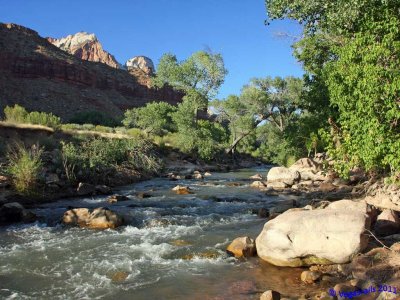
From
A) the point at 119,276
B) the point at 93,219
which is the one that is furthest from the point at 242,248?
the point at 93,219

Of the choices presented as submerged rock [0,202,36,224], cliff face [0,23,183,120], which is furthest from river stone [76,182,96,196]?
cliff face [0,23,183,120]

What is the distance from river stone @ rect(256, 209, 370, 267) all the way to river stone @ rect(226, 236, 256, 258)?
0.34 m

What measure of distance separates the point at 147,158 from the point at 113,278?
17.4m

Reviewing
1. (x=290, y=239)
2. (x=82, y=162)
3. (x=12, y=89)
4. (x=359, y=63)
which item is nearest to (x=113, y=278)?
(x=290, y=239)

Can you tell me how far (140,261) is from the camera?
7.98m

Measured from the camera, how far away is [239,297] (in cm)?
613

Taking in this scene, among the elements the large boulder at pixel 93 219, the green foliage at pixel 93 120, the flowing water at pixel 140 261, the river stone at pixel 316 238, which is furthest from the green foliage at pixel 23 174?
the green foliage at pixel 93 120

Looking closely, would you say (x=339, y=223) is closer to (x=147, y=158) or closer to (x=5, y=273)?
(x=5, y=273)

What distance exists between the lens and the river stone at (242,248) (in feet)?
27.0

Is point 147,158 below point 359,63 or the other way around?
below

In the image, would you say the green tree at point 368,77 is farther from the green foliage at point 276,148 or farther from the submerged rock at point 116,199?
the green foliage at point 276,148

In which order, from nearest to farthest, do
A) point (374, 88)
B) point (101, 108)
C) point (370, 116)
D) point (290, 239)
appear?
point (290, 239) < point (374, 88) < point (370, 116) < point (101, 108)

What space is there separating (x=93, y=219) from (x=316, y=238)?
253 inches

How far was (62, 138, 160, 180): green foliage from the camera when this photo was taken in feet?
57.0
